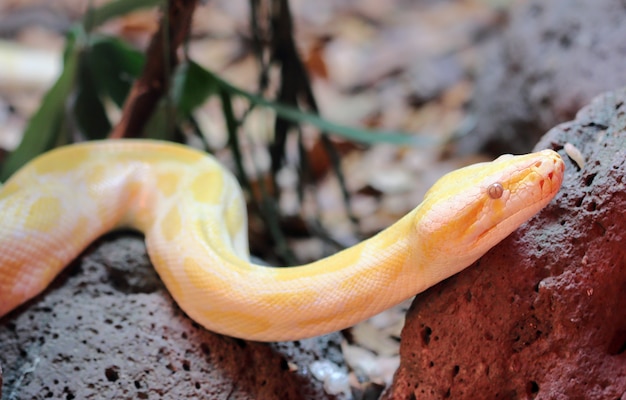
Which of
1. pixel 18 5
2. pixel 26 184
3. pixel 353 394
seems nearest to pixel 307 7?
pixel 18 5

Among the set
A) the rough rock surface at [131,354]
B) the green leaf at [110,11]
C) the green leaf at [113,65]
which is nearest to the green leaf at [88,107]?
the green leaf at [113,65]

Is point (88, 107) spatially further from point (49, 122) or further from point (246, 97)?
point (246, 97)

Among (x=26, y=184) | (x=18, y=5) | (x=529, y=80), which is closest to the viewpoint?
(x=26, y=184)

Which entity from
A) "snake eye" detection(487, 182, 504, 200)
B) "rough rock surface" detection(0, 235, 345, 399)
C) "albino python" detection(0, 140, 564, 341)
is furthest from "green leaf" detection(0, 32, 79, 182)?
"snake eye" detection(487, 182, 504, 200)

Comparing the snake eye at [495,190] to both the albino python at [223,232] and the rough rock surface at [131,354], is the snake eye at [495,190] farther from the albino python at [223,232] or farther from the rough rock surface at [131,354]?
the rough rock surface at [131,354]

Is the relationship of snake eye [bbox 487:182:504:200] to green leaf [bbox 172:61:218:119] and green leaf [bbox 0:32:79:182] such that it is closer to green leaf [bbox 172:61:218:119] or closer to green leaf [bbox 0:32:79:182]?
green leaf [bbox 172:61:218:119]

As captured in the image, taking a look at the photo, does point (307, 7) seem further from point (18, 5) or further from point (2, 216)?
point (2, 216)

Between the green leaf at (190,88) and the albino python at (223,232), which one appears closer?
the albino python at (223,232)
